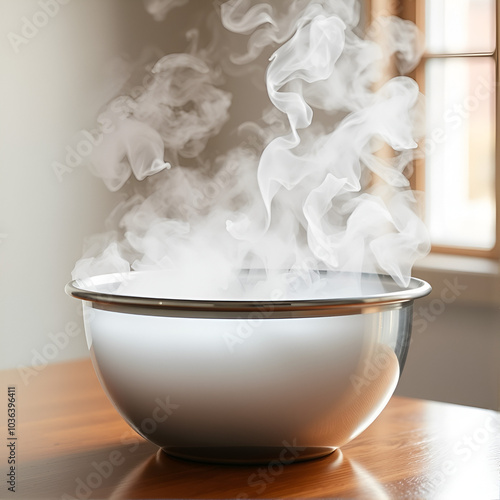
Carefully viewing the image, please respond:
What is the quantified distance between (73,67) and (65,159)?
29cm

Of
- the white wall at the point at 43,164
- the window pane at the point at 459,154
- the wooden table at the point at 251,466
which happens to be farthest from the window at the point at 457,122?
the wooden table at the point at 251,466

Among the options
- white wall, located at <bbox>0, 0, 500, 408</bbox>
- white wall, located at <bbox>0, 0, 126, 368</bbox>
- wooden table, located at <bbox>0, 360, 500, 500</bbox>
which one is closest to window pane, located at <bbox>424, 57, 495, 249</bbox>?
white wall, located at <bbox>0, 0, 500, 408</bbox>

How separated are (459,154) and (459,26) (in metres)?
0.35

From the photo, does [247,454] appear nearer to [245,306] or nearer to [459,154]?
[245,306]

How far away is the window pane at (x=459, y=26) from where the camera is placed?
2.17 m

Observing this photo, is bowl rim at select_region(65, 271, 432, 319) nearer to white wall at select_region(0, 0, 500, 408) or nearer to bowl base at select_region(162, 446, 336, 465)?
bowl base at select_region(162, 446, 336, 465)

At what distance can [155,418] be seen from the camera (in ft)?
2.26

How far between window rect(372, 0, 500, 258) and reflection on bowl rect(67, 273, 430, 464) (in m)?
1.55

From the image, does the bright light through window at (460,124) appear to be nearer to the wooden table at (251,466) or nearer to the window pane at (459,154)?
the window pane at (459,154)

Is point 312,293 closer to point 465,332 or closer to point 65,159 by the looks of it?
point 465,332

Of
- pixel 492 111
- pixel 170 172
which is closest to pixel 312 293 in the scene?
pixel 492 111

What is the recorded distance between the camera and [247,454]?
0.70 metres

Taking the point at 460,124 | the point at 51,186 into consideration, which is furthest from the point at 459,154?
the point at 51,186

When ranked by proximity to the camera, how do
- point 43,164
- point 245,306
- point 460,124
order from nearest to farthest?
point 245,306 < point 460,124 < point 43,164
